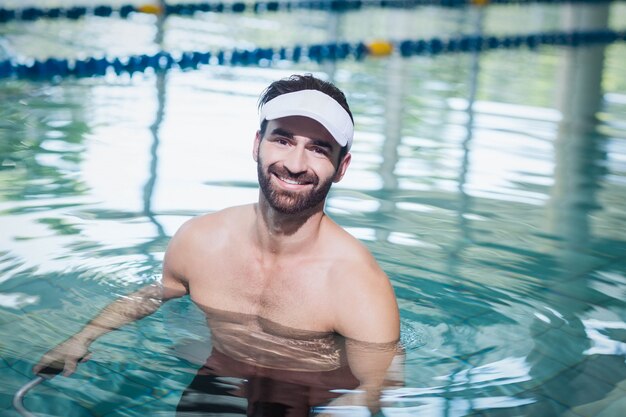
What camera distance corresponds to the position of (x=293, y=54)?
10.0 metres

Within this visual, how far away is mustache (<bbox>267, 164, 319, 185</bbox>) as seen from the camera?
269 centimetres

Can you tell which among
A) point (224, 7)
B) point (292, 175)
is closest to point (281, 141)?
point (292, 175)

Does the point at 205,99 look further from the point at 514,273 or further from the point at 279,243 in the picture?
the point at 279,243

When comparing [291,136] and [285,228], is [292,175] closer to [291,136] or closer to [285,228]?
[291,136]

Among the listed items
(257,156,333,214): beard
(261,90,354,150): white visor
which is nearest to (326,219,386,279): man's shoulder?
(257,156,333,214): beard

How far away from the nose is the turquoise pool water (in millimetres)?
710

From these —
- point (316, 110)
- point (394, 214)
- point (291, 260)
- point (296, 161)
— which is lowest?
point (394, 214)

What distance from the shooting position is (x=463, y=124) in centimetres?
737

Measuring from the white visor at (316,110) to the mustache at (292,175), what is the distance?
0.41 feet

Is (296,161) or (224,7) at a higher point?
(224,7)

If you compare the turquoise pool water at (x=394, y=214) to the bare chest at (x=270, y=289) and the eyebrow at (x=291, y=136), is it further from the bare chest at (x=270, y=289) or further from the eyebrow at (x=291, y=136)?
the eyebrow at (x=291, y=136)

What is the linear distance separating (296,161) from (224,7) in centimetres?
1100

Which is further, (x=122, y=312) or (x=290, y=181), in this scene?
(x=122, y=312)

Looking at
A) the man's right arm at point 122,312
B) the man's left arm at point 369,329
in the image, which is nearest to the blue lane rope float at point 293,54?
the man's right arm at point 122,312
